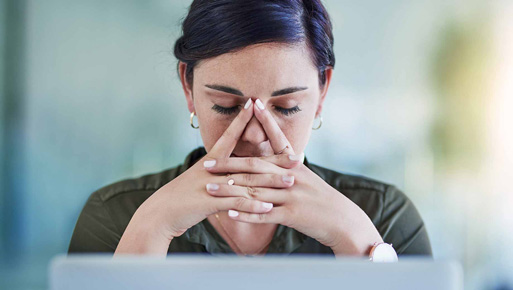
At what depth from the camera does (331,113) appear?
210 centimetres

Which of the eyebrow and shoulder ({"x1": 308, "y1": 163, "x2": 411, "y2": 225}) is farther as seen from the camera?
shoulder ({"x1": 308, "y1": 163, "x2": 411, "y2": 225})

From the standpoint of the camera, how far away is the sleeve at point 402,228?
149 cm

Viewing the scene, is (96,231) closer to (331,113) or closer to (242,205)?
(242,205)

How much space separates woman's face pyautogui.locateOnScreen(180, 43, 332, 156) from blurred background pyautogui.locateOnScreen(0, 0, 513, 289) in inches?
27.5

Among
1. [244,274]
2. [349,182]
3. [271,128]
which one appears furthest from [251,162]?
[244,274]

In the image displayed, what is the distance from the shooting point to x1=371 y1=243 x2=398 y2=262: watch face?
109 centimetres

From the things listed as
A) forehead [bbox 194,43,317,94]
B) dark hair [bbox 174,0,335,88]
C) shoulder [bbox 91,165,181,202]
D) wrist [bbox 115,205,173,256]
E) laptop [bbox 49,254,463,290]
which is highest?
dark hair [bbox 174,0,335,88]

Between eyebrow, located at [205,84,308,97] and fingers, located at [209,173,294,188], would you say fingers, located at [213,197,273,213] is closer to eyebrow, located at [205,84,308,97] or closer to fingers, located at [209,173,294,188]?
fingers, located at [209,173,294,188]

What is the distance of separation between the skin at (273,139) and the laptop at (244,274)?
1.96 feet

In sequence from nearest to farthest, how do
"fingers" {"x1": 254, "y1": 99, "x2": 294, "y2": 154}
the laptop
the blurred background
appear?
1. the laptop
2. "fingers" {"x1": 254, "y1": 99, "x2": 294, "y2": 154}
3. the blurred background

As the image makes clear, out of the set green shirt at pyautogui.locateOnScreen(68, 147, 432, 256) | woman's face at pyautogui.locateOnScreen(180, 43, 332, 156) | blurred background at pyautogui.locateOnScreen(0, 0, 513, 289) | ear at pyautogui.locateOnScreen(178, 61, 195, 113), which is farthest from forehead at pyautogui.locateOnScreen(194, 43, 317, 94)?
blurred background at pyautogui.locateOnScreen(0, 0, 513, 289)

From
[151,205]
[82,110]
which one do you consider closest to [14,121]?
[82,110]

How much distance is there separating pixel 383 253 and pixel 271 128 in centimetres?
40

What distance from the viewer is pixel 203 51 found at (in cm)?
130
